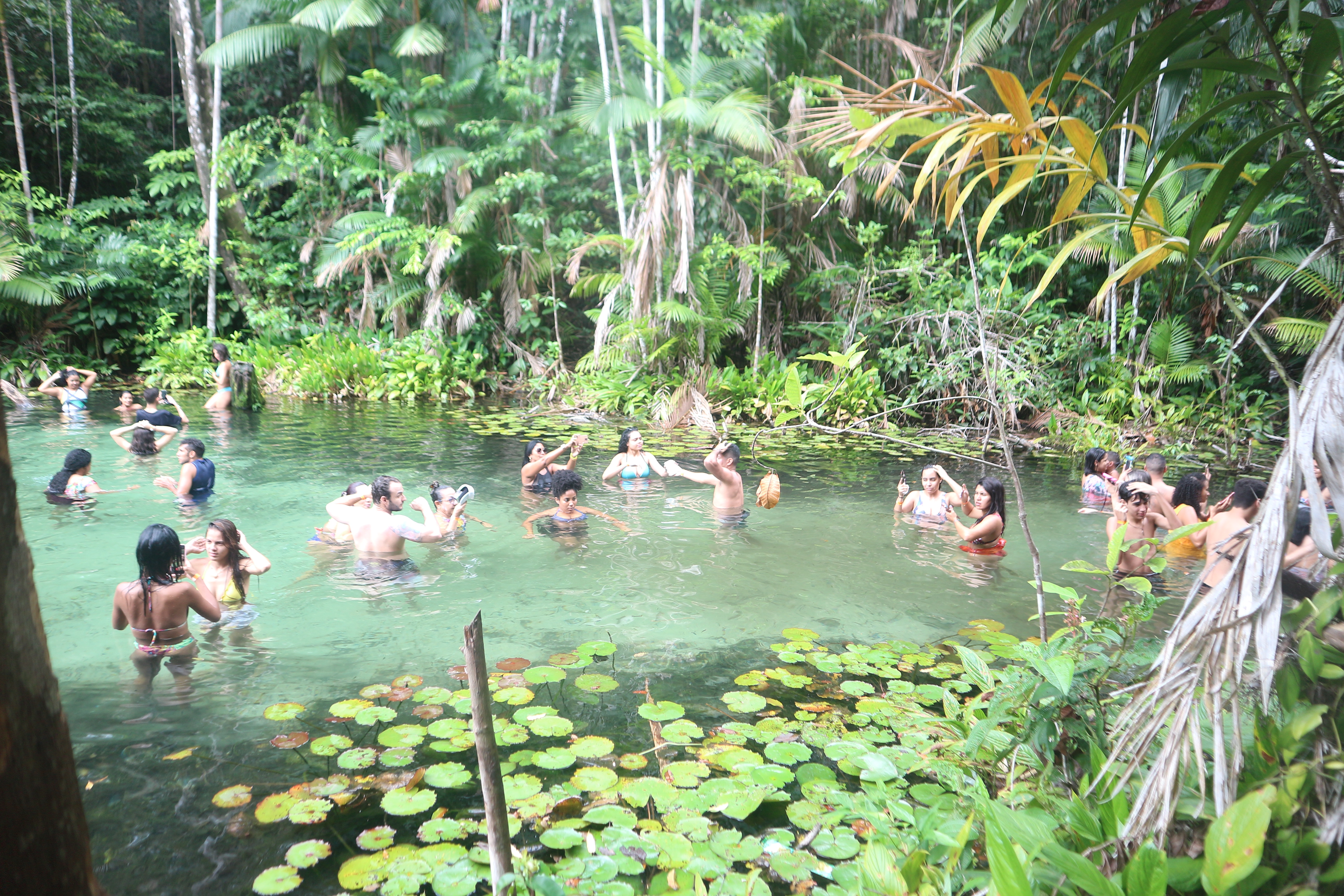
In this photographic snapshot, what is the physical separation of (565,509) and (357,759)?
4391mm

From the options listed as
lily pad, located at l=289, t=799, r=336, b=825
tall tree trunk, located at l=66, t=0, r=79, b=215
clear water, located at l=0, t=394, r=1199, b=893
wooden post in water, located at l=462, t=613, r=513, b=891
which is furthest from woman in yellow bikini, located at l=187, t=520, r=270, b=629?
tall tree trunk, located at l=66, t=0, r=79, b=215

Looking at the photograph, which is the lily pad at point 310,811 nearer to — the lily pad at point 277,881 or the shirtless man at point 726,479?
the lily pad at point 277,881

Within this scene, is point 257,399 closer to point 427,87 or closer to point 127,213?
point 427,87

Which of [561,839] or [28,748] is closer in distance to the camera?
[28,748]

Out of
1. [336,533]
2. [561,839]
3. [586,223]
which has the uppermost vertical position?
[586,223]

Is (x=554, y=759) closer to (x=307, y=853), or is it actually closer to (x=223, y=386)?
(x=307, y=853)

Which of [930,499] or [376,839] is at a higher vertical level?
[930,499]

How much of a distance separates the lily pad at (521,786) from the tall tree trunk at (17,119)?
19.5 metres

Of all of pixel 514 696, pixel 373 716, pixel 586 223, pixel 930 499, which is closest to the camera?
pixel 373 716

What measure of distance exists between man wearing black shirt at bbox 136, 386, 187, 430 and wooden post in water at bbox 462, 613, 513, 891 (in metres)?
10.9

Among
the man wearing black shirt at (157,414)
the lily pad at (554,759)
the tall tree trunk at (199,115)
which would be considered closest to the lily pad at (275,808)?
the lily pad at (554,759)

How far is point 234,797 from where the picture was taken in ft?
11.8

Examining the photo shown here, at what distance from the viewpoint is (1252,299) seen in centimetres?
A: 1350

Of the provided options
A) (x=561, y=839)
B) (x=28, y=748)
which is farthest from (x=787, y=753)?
(x=28, y=748)
